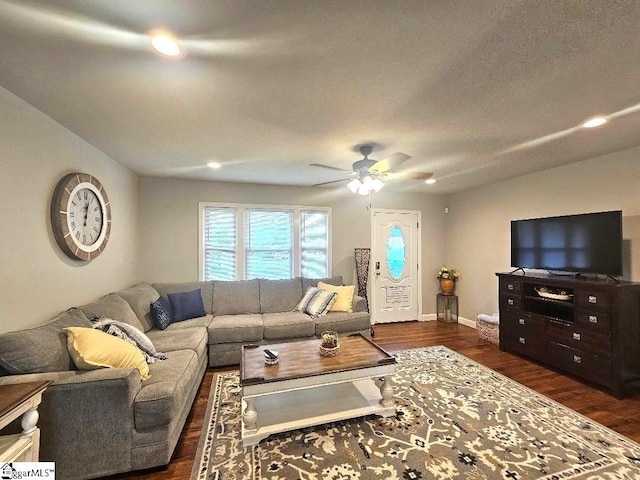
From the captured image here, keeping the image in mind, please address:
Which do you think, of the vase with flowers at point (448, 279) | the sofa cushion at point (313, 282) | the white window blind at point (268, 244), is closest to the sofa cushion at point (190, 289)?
the white window blind at point (268, 244)

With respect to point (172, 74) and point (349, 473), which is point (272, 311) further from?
point (172, 74)

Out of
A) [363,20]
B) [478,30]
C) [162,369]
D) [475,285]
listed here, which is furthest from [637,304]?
[162,369]

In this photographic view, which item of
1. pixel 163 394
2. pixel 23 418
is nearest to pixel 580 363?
pixel 163 394

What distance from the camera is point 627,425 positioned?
2252 millimetres

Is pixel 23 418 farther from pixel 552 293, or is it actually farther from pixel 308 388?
pixel 552 293

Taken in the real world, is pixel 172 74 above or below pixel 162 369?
above

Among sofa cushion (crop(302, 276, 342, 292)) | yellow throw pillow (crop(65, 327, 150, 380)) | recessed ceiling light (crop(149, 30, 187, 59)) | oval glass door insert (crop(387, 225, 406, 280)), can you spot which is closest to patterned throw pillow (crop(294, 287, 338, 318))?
sofa cushion (crop(302, 276, 342, 292))

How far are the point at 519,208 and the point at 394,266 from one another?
2.21 m

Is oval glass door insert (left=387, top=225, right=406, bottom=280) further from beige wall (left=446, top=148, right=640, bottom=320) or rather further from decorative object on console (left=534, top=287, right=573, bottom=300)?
decorative object on console (left=534, top=287, right=573, bottom=300)

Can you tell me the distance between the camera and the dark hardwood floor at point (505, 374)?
1.98 metres

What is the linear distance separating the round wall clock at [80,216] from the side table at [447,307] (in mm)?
5443

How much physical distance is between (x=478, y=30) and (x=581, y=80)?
3.18 feet

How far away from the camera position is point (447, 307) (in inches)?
217

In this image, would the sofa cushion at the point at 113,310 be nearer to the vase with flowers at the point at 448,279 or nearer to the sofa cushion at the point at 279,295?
the sofa cushion at the point at 279,295
